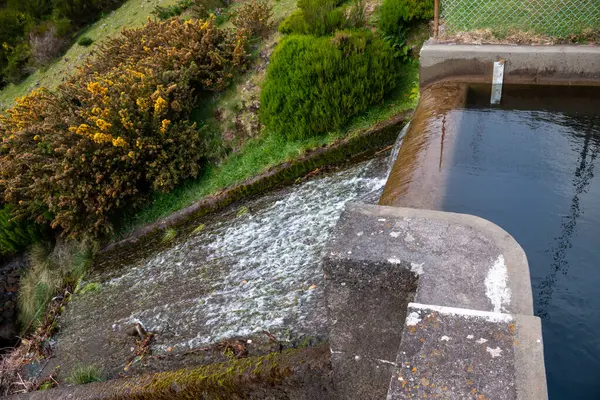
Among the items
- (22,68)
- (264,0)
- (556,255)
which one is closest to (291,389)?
(556,255)

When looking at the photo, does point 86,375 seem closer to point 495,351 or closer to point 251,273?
point 251,273

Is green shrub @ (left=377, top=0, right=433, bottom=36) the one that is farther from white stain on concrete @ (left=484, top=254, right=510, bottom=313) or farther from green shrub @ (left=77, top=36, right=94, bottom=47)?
green shrub @ (left=77, top=36, right=94, bottom=47)

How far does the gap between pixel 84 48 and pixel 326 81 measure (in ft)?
30.0

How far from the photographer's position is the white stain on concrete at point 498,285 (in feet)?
7.54

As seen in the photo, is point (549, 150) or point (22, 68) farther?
point (22, 68)

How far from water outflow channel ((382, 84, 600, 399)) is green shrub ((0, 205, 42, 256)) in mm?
Answer: 5854

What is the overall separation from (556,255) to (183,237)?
4.63 meters

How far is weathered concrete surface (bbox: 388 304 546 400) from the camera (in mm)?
1910

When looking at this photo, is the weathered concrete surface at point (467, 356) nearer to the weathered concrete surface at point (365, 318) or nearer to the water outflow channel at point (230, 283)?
the weathered concrete surface at point (365, 318)

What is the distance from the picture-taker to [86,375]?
16.4ft

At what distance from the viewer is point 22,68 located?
14.4 metres

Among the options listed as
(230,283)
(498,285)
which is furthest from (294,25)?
(498,285)

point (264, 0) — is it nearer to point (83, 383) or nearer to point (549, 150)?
point (549, 150)

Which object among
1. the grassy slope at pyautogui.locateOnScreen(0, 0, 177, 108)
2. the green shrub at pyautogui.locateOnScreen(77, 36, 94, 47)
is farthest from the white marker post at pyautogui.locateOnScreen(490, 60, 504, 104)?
the green shrub at pyautogui.locateOnScreen(77, 36, 94, 47)
